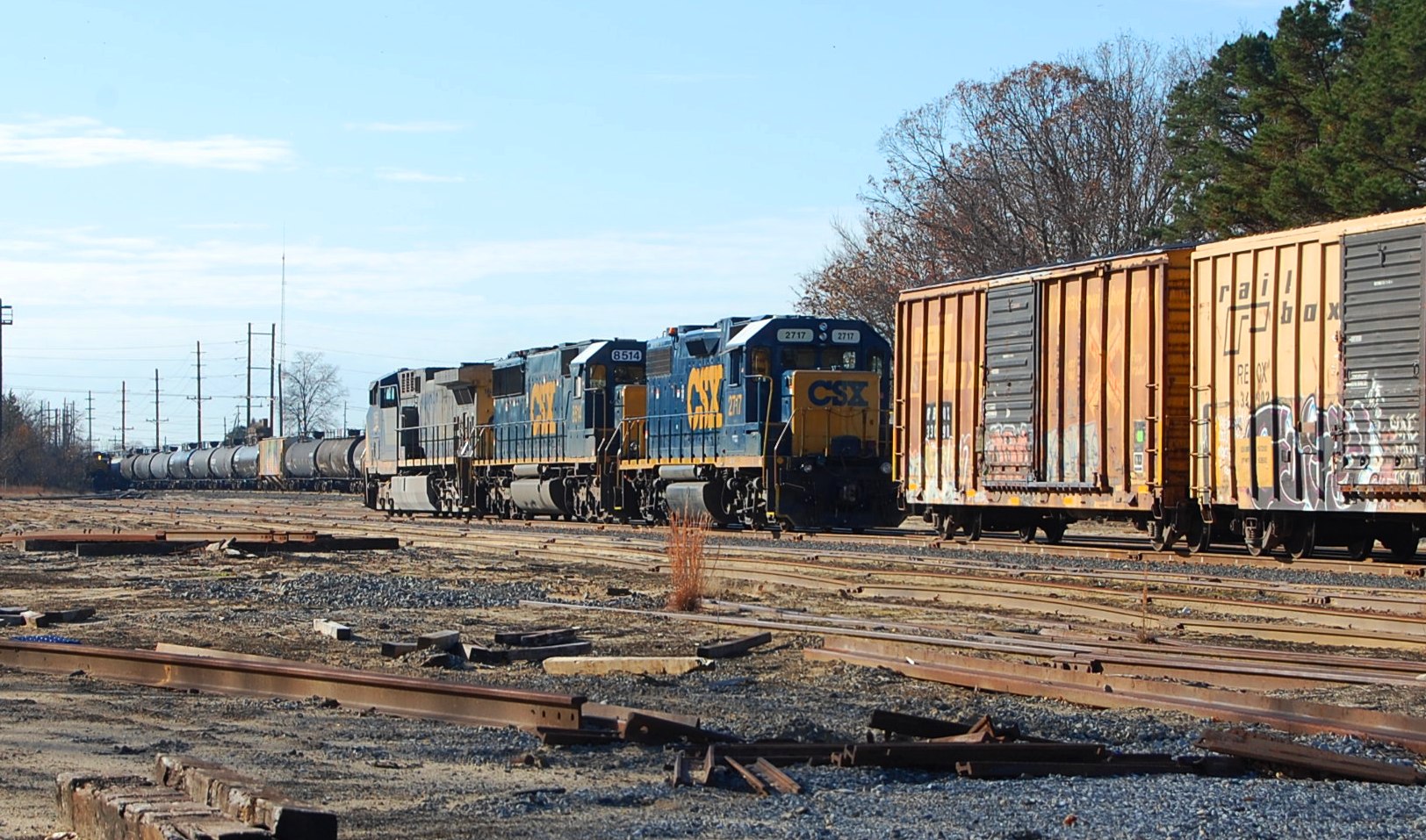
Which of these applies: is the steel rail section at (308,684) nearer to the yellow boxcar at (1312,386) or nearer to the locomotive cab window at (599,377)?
the yellow boxcar at (1312,386)

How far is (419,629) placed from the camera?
12.9 meters

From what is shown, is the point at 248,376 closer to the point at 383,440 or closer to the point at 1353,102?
the point at 383,440

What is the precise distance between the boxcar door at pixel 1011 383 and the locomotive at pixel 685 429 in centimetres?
451

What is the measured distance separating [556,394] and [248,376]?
3210 inches

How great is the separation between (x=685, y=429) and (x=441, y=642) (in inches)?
711

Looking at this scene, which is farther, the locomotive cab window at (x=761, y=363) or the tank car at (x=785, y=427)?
the locomotive cab window at (x=761, y=363)

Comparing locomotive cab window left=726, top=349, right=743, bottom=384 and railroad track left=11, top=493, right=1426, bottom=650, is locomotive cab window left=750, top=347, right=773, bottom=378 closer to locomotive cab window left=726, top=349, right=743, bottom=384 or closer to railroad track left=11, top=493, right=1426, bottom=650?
locomotive cab window left=726, top=349, right=743, bottom=384

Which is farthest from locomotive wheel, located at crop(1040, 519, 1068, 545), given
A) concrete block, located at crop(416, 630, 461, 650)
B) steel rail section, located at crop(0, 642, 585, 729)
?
steel rail section, located at crop(0, 642, 585, 729)

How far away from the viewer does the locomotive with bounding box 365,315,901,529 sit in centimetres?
2619

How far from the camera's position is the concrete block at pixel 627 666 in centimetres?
992

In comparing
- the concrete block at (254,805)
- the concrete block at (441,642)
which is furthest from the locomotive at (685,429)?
the concrete block at (254,805)

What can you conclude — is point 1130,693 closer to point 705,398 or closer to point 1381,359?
point 1381,359

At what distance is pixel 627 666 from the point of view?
9.92m

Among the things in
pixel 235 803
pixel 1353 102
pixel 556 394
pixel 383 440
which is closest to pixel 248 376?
pixel 383 440
